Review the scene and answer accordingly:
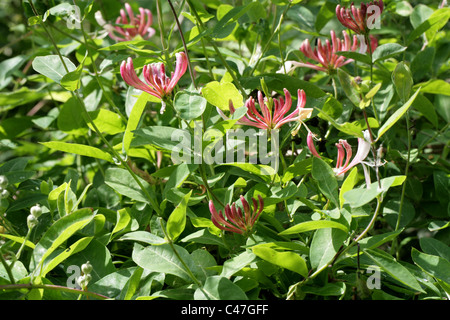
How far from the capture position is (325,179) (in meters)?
0.70

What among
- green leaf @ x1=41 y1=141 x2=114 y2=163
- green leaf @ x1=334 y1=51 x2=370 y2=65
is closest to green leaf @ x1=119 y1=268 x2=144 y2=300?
green leaf @ x1=41 y1=141 x2=114 y2=163

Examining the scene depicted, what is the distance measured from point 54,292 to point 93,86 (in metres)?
0.58

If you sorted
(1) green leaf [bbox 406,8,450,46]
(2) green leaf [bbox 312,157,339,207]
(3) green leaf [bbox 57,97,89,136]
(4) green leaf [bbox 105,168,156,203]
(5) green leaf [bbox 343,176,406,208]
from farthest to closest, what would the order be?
(3) green leaf [bbox 57,97,89,136] → (1) green leaf [bbox 406,8,450,46] → (4) green leaf [bbox 105,168,156,203] → (2) green leaf [bbox 312,157,339,207] → (5) green leaf [bbox 343,176,406,208]

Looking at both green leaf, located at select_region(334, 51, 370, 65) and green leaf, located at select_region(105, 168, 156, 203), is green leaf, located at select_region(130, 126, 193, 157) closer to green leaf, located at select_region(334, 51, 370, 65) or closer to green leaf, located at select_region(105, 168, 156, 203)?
green leaf, located at select_region(105, 168, 156, 203)

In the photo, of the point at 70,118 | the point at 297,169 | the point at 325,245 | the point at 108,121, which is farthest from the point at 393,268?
the point at 70,118

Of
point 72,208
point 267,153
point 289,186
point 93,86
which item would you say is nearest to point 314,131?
point 267,153

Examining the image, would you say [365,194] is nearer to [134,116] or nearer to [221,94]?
[221,94]

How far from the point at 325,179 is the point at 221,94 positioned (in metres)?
0.18

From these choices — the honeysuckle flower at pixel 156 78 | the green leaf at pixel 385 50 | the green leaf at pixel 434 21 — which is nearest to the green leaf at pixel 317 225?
the honeysuckle flower at pixel 156 78

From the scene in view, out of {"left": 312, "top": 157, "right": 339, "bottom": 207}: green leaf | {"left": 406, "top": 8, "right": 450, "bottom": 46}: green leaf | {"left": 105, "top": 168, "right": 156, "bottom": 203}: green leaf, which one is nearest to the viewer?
{"left": 312, "top": 157, "right": 339, "bottom": 207}: green leaf

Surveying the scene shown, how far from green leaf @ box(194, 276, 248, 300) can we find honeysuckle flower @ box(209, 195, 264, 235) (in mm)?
77

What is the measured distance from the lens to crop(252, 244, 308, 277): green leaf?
63 cm

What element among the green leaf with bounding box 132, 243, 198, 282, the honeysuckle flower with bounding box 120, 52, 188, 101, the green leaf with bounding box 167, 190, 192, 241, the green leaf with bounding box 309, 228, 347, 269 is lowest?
the green leaf with bounding box 309, 228, 347, 269

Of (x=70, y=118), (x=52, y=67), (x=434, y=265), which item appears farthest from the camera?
(x=70, y=118)
